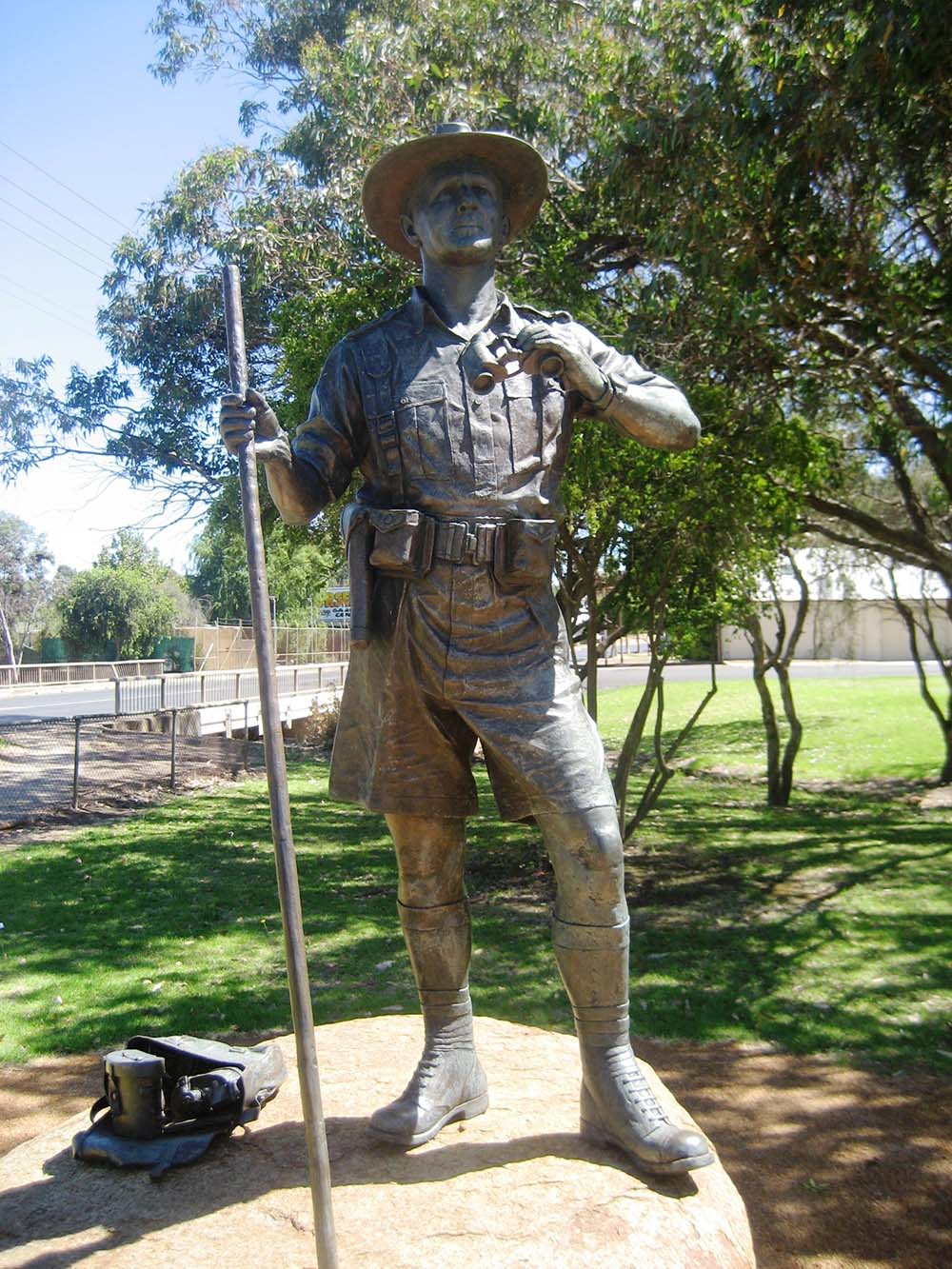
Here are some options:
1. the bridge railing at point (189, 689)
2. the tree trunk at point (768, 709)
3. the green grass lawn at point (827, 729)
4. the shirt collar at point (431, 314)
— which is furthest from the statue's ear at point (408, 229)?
the bridge railing at point (189, 689)

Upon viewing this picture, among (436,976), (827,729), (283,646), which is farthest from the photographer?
(283,646)

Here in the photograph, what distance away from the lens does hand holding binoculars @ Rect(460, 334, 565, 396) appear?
9.84ft

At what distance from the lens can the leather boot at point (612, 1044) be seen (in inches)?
118

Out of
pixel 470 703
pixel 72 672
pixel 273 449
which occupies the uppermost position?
pixel 273 449

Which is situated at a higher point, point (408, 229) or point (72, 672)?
point (408, 229)

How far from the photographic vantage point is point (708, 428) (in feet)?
28.5

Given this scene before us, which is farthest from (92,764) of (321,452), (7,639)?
(7,639)

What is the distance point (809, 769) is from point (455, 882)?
14.3 metres

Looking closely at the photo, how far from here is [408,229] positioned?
3.39 metres

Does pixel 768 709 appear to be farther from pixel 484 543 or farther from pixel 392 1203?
pixel 392 1203

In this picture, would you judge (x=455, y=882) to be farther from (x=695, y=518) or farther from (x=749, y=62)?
(x=695, y=518)

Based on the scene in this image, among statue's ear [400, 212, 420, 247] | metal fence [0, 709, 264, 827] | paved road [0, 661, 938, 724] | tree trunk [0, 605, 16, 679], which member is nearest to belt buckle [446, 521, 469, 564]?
statue's ear [400, 212, 420, 247]

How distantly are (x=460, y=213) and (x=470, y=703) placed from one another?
53.1 inches

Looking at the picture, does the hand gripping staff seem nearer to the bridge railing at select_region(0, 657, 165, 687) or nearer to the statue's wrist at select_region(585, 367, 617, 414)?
the statue's wrist at select_region(585, 367, 617, 414)
